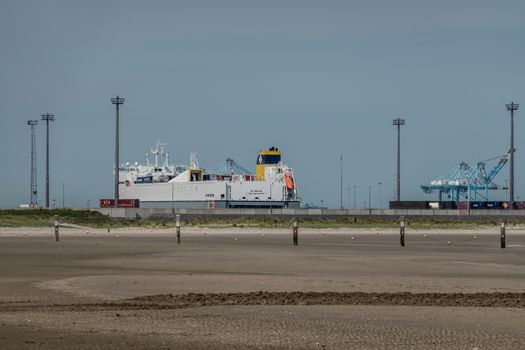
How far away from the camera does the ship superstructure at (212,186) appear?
142 meters

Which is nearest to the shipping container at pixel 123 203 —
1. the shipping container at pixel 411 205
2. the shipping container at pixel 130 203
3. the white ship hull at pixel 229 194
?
the shipping container at pixel 130 203

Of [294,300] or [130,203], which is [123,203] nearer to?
[130,203]

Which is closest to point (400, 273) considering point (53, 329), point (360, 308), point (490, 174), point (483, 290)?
point (483, 290)

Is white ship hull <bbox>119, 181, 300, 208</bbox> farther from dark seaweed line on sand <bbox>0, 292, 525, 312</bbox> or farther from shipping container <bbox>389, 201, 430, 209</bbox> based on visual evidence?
dark seaweed line on sand <bbox>0, 292, 525, 312</bbox>

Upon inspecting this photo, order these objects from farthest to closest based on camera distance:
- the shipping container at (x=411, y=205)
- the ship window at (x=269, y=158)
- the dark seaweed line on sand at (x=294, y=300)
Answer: the ship window at (x=269, y=158) < the shipping container at (x=411, y=205) < the dark seaweed line on sand at (x=294, y=300)

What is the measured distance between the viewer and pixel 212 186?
5684 inches

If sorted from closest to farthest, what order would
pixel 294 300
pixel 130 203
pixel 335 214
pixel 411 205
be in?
pixel 294 300, pixel 335 214, pixel 411 205, pixel 130 203

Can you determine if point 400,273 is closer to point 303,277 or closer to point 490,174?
point 303,277

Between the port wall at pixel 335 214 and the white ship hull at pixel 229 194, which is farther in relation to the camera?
the white ship hull at pixel 229 194

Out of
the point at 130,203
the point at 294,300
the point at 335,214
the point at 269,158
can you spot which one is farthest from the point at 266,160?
the point at 294,300

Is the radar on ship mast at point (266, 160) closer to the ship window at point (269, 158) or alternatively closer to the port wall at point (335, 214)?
the ship window at point (269, 158)

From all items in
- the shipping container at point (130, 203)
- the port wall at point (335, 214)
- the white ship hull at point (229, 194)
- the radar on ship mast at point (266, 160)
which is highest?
the radar on ship mast at point (266, 160)

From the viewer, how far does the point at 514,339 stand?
12.7m

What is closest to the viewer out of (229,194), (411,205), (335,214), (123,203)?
(335,214)
